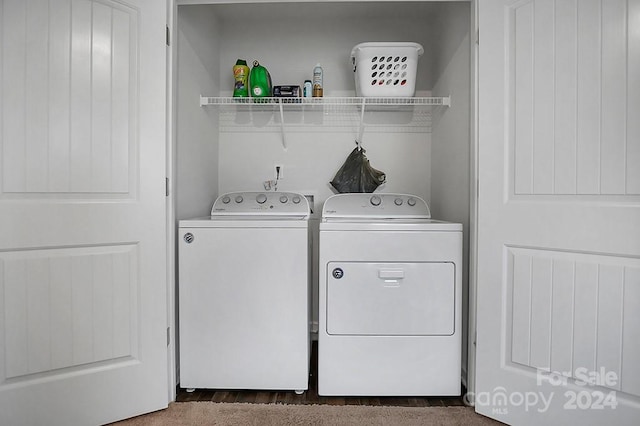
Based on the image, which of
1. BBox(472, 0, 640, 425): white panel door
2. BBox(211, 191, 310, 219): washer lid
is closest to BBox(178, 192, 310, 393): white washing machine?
BBox(211, 191, 310, 219): washer lid

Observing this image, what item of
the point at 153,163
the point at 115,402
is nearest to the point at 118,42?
the point at 153,163

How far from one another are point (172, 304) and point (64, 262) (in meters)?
0.48

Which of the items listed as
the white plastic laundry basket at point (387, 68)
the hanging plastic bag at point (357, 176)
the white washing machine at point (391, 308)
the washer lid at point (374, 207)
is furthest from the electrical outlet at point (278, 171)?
Result: the white washing machine at point (391, 308)

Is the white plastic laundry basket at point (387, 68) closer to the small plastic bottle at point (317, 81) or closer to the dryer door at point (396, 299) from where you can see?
the small plastic bottle at point (317, 81)

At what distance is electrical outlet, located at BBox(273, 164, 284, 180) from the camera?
2381 mm

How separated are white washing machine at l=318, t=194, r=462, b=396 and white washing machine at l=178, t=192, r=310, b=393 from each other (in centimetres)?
14

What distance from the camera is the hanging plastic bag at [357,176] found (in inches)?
86.9

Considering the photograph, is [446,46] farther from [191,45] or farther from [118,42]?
[118,42]

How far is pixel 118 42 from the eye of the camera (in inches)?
55.8

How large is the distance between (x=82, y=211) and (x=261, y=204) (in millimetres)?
842

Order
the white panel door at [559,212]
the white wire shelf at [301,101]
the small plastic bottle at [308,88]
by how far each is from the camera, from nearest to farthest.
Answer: the white panel door at [559,212] < the white wire shelf at [301,101] < the small plastic bottle at [308,88]

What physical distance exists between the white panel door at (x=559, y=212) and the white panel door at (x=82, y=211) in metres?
1.49

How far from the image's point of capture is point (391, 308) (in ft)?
5.24

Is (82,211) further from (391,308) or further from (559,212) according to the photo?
(559,212)
